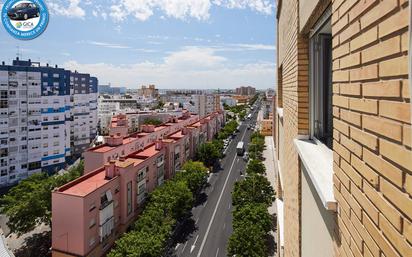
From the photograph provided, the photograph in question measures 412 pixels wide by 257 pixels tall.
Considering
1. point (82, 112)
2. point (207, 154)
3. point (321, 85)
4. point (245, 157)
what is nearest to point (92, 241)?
point (321, 85)

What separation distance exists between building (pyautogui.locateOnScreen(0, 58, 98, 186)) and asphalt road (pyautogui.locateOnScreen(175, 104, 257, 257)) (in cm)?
2118

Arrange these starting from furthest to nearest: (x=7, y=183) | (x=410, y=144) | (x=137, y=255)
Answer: (x=7, y=183)
(x=137, y=255)
(x=410, y=144)

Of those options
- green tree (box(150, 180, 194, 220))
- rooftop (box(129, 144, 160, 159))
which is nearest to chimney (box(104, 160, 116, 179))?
green tree (box(150, 180, 194, 220))

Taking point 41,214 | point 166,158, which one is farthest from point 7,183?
point 166,158

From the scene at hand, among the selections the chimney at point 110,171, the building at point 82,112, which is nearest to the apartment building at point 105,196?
the chimney at point 110,171

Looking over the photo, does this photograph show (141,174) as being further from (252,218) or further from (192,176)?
(252,218)

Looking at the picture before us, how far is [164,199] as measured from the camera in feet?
77.5

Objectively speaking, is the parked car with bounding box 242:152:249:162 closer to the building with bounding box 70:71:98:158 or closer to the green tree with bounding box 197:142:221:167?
the green tree with bounding box 197:142:221:167

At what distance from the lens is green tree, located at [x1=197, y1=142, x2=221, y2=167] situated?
41.5 m

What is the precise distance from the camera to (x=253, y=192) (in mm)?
25625

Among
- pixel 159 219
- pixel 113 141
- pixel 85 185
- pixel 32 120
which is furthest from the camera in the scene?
pixel 32 120

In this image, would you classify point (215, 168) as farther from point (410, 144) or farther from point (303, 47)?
point (410, 144)

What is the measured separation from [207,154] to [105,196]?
75.0ft

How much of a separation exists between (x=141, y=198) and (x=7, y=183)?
1993cm
